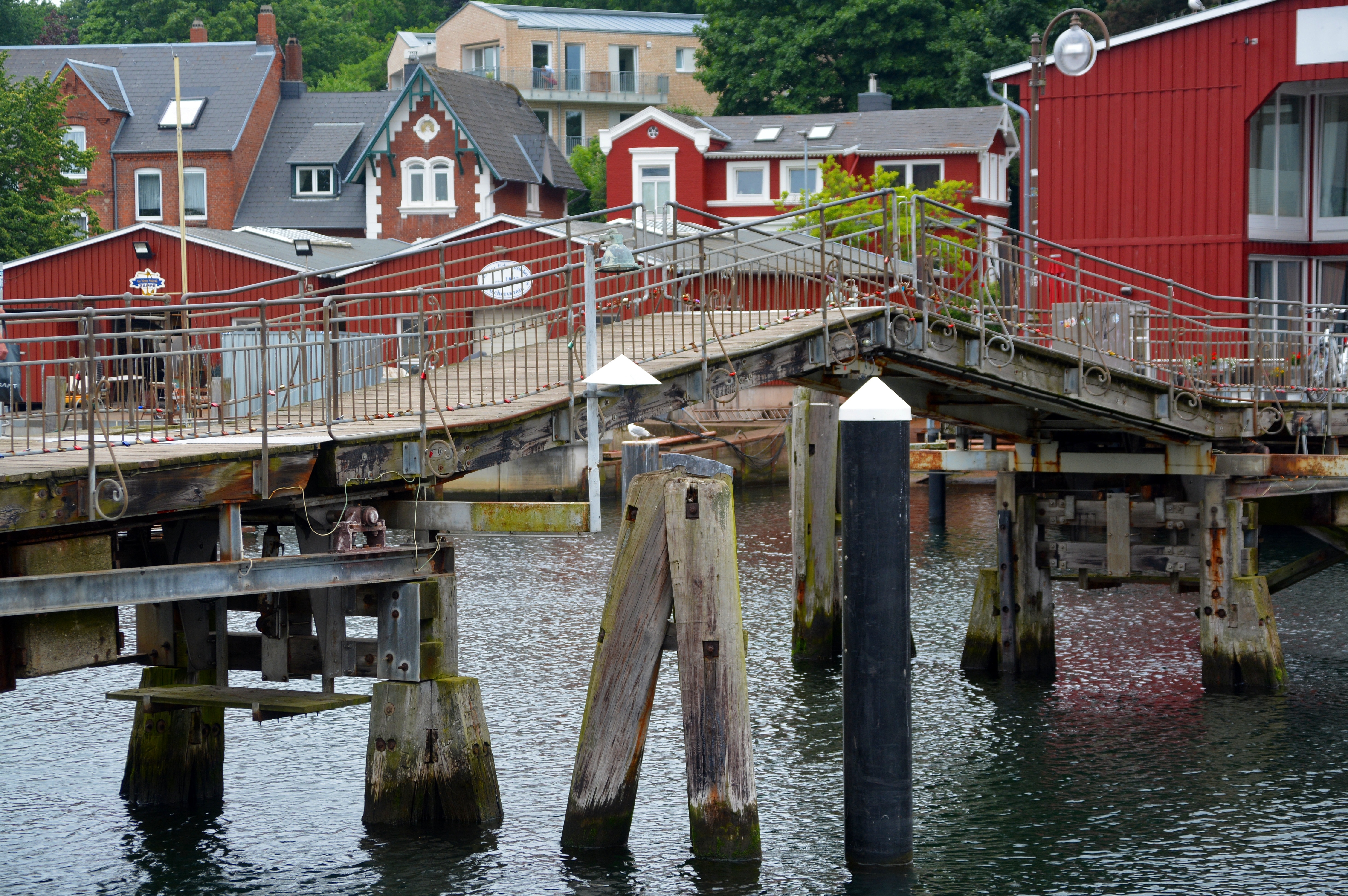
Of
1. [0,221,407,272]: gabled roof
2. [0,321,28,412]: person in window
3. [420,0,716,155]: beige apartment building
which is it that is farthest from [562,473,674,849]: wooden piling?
[420,0,716,155]: beige apartment building

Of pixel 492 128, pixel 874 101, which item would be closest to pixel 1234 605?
pixel 874 101

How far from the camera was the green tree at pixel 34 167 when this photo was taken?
159 feet

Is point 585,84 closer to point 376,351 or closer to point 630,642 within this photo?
point 376,351

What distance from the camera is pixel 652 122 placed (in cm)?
6191

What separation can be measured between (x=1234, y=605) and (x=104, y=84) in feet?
184

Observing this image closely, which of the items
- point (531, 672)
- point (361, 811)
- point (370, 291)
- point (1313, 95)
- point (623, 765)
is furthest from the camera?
point (370, 291)

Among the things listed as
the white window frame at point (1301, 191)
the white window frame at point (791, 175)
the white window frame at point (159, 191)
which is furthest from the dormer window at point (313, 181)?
the white window frame at point (1301, 191)

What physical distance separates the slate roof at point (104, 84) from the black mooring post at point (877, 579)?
57811 mm

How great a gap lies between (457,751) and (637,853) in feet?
5.39

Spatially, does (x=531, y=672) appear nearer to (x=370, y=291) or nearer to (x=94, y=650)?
(x=94, y=650)

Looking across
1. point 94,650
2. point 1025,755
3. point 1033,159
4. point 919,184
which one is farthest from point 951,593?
point 919,184

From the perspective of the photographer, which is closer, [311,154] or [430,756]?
[430,756]

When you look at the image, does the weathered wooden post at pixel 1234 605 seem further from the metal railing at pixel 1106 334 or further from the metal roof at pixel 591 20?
the metal roof at pixel 591 20

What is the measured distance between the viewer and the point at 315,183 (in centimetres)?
6462
